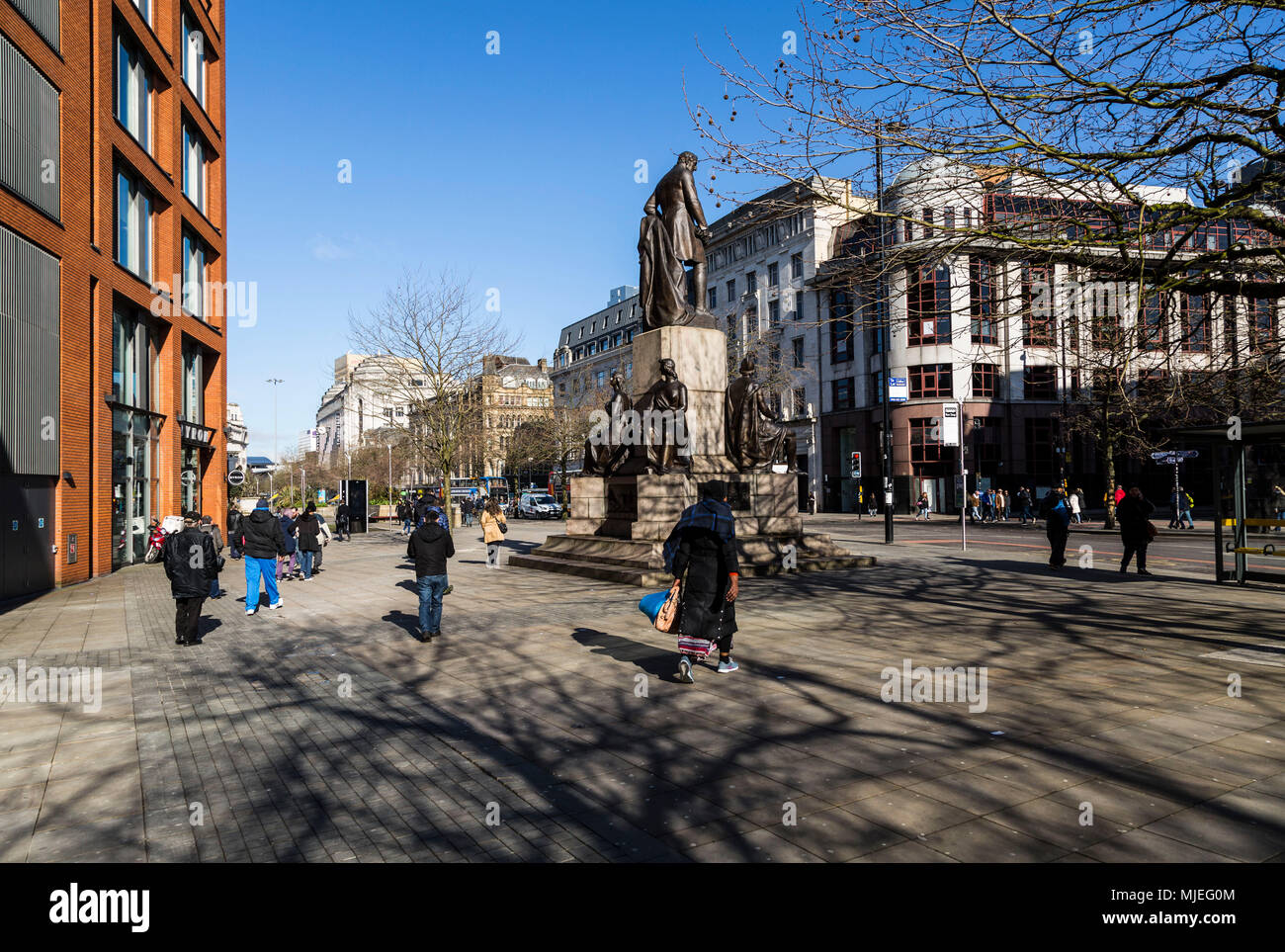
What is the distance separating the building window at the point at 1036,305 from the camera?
8.12 m

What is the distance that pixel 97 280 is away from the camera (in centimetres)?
1959

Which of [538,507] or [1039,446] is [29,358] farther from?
[1039,446]

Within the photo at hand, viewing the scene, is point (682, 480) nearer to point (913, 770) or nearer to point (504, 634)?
point (504, 634)

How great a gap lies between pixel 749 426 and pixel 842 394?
130 feet

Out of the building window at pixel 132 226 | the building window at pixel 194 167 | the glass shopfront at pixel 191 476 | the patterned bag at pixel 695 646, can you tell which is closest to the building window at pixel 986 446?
the glass shopfront at pixel 191 476

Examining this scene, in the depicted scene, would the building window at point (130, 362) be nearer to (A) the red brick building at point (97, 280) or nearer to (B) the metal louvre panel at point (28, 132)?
(A) the red brick building at point (97, 280)

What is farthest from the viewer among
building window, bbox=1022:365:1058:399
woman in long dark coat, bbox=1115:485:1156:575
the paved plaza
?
building window, bbox=1022:365:1058:399

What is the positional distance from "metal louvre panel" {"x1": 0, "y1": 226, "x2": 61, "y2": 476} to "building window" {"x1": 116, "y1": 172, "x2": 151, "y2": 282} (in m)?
5.14

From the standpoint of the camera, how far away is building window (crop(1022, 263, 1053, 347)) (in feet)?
26.7

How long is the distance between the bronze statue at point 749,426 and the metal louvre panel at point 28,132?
1450 cm

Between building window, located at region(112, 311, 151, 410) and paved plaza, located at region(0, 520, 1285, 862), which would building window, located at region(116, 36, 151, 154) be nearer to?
building window, located at region(112, 311, 151, 410)

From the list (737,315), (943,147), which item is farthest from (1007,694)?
(737,315)
